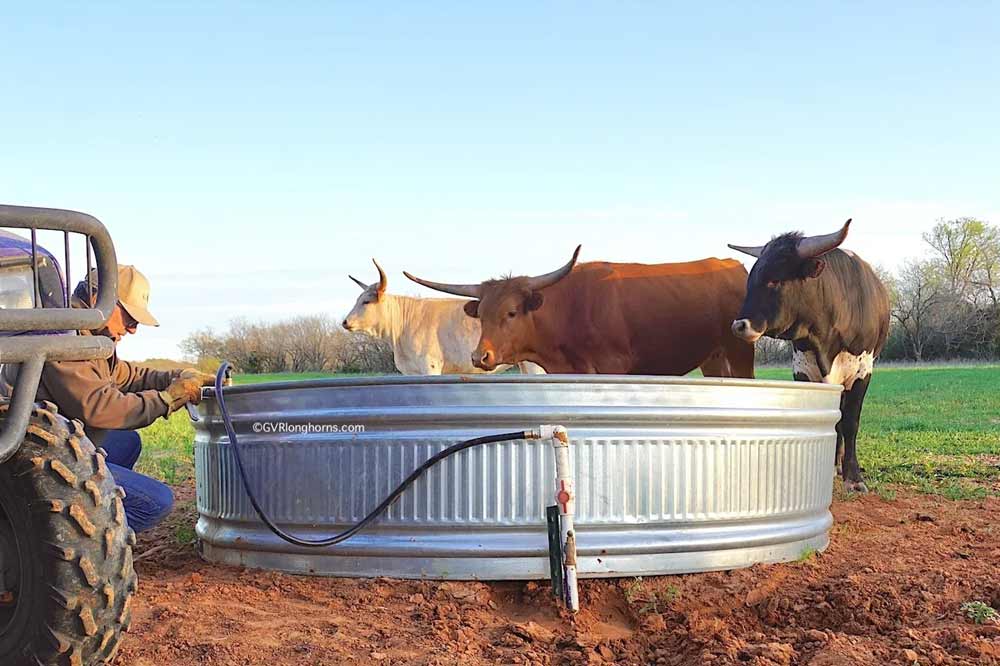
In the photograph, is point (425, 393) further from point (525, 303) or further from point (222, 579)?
point (525, 303)

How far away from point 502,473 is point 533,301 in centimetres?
385

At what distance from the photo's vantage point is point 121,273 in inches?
209

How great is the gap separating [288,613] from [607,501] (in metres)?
1.45

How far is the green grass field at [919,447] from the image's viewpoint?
27.4 ft

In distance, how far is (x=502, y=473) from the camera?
4555 mm

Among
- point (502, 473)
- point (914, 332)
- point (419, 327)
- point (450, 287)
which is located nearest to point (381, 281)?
point (419, 327)

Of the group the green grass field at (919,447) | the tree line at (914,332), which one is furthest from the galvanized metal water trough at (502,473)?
the tree line at (914,332)

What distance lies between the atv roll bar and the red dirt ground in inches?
44.7

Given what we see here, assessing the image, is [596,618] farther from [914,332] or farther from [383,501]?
[914,332]

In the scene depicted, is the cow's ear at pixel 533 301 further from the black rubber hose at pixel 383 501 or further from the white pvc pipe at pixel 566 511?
the white pvc pipe at pixel 566 511

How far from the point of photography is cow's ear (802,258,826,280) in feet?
26.1

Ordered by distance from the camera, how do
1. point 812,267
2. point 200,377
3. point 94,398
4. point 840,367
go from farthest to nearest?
point 840,367 < point 812,267 < point 200,377 < point 94,398

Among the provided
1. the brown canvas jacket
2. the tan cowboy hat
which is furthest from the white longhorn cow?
the brown canvas jacket

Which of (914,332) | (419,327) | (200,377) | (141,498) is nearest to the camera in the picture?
(200,377)
